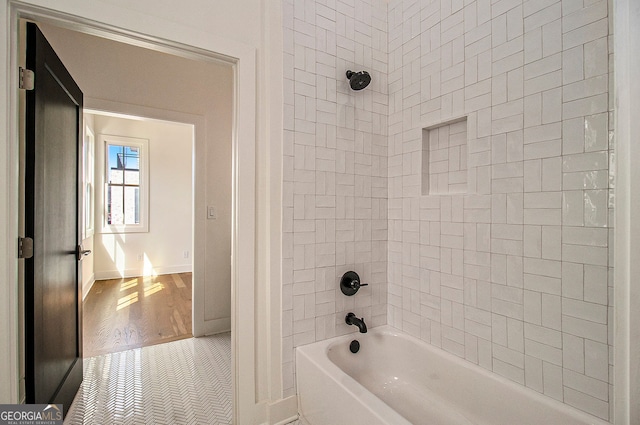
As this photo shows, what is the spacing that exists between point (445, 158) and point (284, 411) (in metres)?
1.75

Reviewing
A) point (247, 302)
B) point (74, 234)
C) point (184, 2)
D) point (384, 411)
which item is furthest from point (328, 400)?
point (184, 2)

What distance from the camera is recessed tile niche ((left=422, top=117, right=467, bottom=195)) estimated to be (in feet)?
5.54

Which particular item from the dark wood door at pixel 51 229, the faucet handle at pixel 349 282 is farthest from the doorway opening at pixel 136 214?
the faucet handle at pixel 349 282

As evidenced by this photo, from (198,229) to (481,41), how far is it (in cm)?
275

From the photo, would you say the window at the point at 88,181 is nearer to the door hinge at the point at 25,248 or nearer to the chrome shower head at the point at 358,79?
the door hinge at the point at 25,248

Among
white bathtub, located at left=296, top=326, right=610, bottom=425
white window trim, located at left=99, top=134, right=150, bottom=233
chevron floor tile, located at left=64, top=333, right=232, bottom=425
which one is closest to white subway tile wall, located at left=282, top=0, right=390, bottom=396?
white bathtub, located at left=296, top=326, right=610, bottom=425

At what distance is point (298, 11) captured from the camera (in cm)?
174

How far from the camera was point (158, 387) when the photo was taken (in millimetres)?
2078

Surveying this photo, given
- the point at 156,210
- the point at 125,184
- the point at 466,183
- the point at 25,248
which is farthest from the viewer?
the point at 156,210

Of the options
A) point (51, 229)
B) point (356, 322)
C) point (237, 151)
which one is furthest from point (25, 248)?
point (356, 322)

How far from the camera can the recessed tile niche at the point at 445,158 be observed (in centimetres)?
169

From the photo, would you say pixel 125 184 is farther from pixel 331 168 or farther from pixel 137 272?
pixel 331 168

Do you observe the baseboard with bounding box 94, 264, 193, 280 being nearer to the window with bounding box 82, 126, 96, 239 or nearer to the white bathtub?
the window with bounding box 82, 126, 96, 239

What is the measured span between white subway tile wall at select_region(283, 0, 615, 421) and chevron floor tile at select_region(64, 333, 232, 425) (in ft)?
2.26
